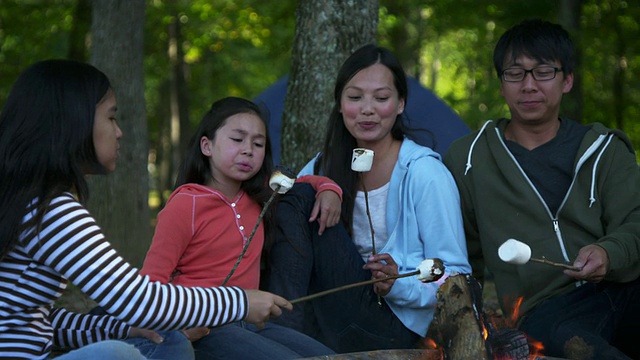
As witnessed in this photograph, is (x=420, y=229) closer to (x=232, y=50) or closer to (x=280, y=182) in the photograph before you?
(x=280, y=182)

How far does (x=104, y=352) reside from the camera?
2.50m

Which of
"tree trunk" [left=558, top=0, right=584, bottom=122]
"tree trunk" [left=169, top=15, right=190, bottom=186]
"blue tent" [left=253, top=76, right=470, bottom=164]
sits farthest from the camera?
"tree trunk" [left=169, top=15, right=190, bottom=186]

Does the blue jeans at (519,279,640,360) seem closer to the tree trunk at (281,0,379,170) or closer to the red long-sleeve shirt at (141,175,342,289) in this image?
the red long-sleeve shirt at (141,175,342,289)

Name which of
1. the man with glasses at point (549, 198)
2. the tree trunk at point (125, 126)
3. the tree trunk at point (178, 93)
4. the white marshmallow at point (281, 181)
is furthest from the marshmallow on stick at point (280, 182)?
the tree trunk at point (178, 93)

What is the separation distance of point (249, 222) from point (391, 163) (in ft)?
2.52

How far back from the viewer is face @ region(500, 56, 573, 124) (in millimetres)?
3785

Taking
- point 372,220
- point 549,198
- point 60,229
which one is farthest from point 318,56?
point 60,229

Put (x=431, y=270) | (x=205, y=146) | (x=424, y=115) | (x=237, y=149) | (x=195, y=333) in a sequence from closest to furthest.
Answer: (x=431, y=270) < (x=195, y=333) < (x=237, y=149) < (x=205, y=146) < (x=424, y=115)

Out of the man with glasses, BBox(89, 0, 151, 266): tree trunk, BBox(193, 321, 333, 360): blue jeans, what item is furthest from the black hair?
BBox(89, 0, 151, 266): tree trunk

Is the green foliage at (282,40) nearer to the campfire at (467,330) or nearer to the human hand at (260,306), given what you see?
the campfire at (467,330)

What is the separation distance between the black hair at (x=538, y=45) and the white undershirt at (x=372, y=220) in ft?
2.53

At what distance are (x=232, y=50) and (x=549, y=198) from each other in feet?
42.4

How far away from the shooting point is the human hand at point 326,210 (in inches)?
143

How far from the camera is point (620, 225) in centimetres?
365
